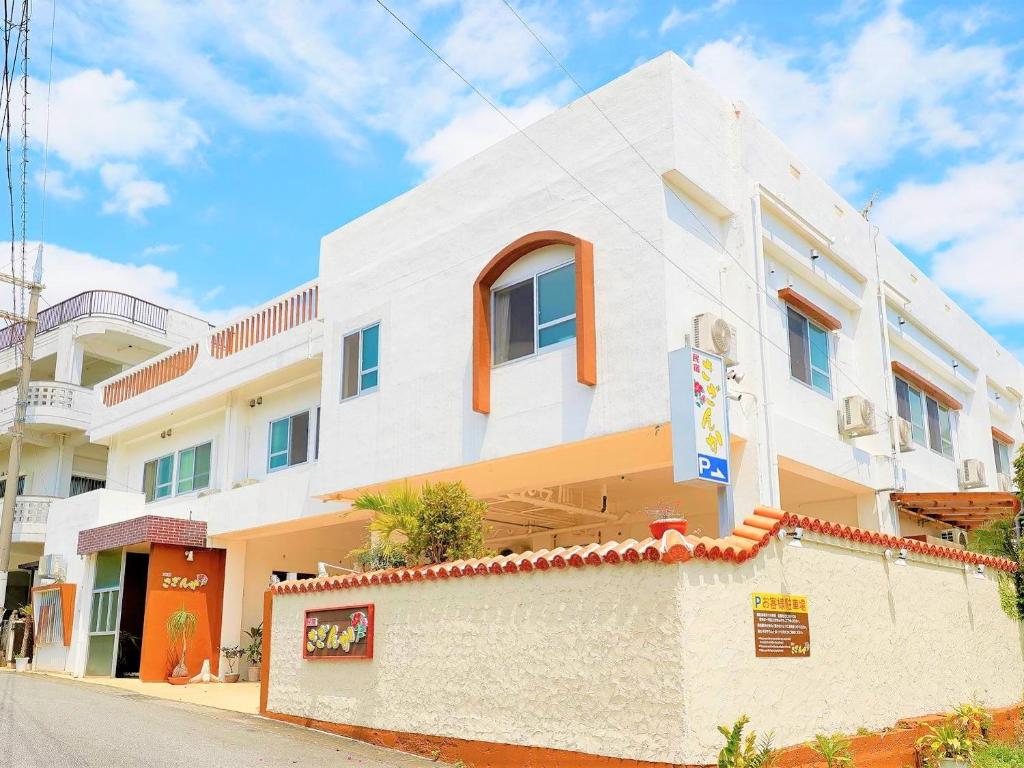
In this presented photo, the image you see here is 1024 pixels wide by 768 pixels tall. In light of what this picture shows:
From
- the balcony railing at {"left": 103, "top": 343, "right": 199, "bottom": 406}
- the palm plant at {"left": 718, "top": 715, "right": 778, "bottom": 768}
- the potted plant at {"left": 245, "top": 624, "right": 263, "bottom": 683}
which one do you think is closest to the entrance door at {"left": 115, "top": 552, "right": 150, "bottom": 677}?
the potted plant at {"left": 245, "top": 624, "right": 263, "bottom": 683}

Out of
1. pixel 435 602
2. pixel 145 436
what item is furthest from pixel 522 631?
pixel 145 436

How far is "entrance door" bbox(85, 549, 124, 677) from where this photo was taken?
20.4 m

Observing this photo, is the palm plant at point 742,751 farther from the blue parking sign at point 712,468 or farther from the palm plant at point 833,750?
the blue parking sign at point 712,468

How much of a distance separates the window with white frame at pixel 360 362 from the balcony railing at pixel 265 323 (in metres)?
2.32

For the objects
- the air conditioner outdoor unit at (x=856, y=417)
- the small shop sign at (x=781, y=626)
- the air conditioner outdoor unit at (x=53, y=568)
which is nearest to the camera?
the small shop sign at (x=781, y=626)

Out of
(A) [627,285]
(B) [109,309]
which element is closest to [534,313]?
(A) [627,285]

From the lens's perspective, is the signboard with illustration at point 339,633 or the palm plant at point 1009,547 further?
the palm plant at point 1009,547

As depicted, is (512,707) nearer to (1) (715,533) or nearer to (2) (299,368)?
(1) (715,533)

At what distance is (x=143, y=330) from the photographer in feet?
101

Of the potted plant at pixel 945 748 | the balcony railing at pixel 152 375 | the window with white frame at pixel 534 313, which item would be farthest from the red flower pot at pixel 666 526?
the balcony railing at pixel 152 375

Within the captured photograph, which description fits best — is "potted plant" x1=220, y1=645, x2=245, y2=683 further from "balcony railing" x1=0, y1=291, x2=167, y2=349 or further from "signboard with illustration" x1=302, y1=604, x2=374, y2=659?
"balcony railing" x1=0, y1=291, x2=167, y2=349

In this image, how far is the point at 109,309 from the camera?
30484mm

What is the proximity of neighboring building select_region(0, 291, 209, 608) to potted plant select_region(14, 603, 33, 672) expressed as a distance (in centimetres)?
374

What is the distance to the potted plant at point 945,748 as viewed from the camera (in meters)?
10.1
